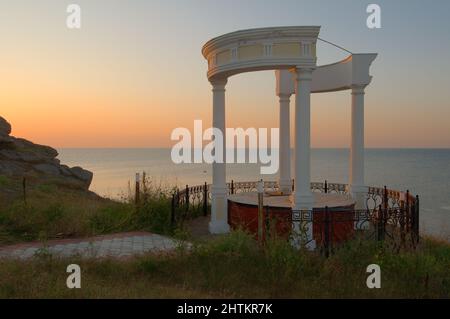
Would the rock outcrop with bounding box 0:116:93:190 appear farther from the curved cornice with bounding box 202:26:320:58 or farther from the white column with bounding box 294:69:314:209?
the white column with bounding box 294:69:314:209

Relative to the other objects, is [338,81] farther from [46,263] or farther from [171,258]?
[46,263]

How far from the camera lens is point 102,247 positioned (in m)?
10.5

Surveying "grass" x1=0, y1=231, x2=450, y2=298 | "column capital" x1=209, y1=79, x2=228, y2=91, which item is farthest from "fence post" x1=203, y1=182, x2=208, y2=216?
"grass" x1=0, y1=231, x2=450, y2=298

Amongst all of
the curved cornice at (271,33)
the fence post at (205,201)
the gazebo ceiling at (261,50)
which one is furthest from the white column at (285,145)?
the curved cornice at (271,33)

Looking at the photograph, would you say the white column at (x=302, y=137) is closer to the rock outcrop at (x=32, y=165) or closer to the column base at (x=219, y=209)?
the column base at (x=219, y=209)

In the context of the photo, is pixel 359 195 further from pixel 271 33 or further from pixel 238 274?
pixel 238 274

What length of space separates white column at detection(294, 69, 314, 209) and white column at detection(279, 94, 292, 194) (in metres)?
5.16

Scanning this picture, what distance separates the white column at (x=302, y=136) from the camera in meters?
11.4

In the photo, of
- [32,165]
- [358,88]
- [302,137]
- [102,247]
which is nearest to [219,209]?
[302,137]

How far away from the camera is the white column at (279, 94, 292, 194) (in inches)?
659
